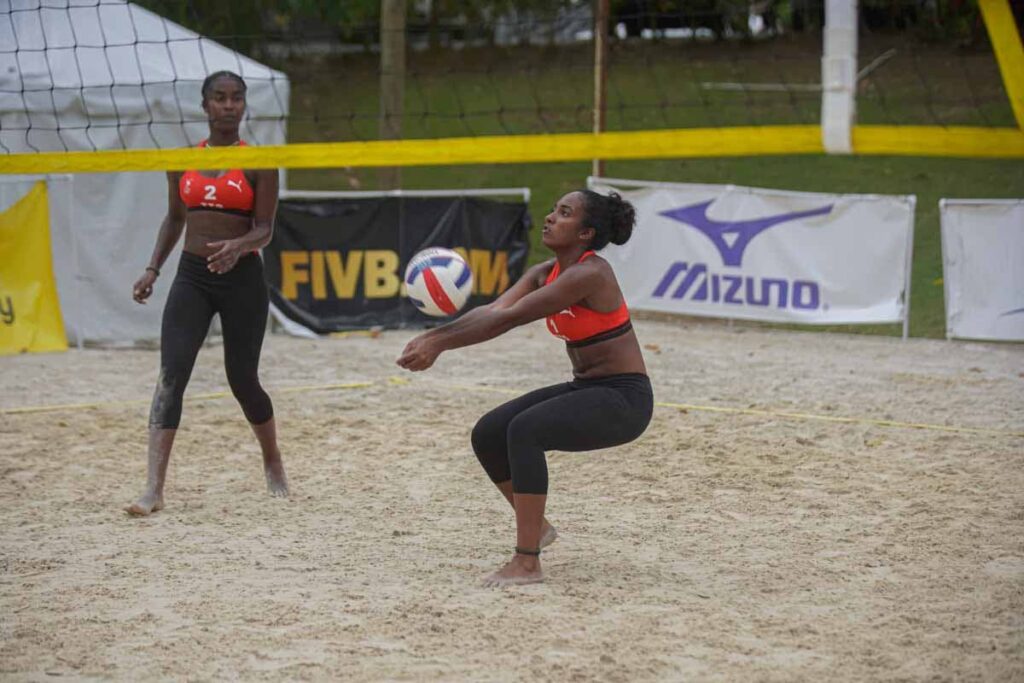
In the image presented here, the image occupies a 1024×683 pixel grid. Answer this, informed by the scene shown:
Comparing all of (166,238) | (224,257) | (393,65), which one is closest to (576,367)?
(224,257)

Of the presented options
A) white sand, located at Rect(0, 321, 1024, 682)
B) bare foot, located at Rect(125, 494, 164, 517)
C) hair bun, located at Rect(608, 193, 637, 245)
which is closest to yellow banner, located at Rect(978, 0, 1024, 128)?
hair bun, located at Rect(608, 193, 637, 245)

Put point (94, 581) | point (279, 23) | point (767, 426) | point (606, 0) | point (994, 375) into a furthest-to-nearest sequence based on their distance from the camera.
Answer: point (279, 23), point (606, 0), point (994, 375), point (767, 426), point (94, 581)

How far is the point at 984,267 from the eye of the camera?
11008mm

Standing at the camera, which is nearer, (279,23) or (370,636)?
(370,636)

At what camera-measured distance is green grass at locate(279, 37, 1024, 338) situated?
61.3 ft

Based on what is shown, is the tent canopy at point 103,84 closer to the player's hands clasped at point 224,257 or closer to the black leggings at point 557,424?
the player's hands clasped at point 224,257

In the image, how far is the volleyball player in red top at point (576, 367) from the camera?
178 inches

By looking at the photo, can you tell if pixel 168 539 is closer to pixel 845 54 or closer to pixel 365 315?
pixel 845 54

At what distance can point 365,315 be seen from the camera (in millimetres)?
11789

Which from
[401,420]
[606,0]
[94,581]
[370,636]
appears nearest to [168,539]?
[94,581]

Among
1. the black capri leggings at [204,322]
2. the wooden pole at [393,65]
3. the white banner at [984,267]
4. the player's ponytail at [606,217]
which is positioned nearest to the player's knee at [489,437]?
the player's ponytail at [606,217]

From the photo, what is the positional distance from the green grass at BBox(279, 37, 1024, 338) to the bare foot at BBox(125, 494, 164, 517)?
10.9m

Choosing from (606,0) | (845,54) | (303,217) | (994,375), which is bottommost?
(994,375)

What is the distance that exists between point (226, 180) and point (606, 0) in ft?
25.2
